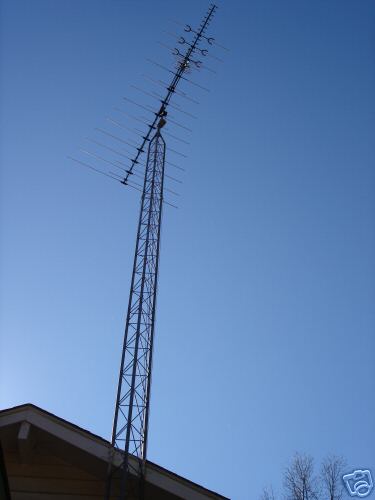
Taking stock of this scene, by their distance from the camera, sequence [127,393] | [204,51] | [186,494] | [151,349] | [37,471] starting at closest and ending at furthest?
[186,494], [37,471], [127,393], [151,349], [204,51]

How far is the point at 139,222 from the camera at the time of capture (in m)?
11.8

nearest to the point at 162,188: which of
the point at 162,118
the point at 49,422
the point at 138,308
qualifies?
the point at 162,118

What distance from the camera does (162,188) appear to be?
12422mm

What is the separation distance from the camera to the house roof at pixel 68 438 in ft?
24.0

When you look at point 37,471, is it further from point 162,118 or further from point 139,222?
point 162,118

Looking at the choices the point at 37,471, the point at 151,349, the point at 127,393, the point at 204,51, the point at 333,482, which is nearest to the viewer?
the point at 37,471

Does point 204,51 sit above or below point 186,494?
above

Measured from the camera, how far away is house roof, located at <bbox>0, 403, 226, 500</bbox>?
7.33 metres

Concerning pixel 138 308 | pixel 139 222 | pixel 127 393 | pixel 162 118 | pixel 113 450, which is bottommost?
pixel 113 450

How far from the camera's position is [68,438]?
7.32m

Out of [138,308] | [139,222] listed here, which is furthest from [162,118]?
[138,308]

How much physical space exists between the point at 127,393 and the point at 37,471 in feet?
6.59

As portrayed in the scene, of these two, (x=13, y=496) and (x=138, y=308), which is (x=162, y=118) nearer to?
(x=138, y=308)

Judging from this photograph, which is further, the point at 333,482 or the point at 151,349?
the point at 333,482
